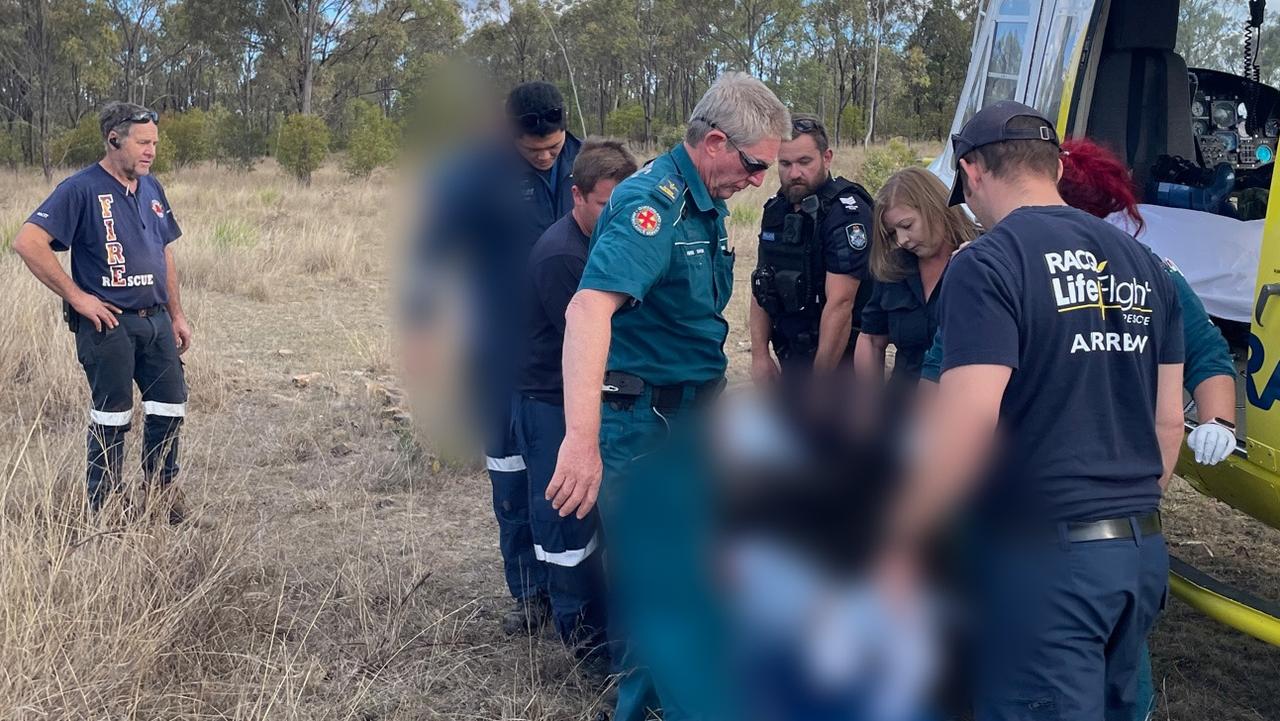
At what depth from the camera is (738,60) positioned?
35.0 m

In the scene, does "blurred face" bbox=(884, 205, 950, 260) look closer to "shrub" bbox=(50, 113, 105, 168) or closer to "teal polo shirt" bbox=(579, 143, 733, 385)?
"teal polo shirt" bbox=(579, 143, 733, 385)

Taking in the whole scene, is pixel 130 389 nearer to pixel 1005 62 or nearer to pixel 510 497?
pixel 510 497

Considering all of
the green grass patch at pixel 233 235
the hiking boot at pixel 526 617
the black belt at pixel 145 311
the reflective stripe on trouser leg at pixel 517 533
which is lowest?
the hiking boot at pixel 526 617

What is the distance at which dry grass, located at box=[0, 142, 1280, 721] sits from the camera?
9.90ft

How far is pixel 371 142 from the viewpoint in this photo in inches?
337

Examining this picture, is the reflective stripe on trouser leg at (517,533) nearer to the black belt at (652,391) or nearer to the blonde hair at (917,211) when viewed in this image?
the black belt at (652,391)

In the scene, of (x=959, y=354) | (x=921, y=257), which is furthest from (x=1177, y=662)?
Result: (x=959, y=354)

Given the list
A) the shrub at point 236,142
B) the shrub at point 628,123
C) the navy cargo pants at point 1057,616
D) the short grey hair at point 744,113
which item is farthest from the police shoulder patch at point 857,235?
the shrub at point 628,123

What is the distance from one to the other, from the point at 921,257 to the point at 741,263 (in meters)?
9.49

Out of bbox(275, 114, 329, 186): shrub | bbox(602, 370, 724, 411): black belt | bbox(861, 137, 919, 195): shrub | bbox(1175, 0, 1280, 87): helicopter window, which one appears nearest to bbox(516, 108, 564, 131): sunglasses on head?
bbox(602, 370, 724, 411): black belt

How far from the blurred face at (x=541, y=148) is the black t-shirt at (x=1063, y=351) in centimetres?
199

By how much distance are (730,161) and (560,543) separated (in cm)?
137

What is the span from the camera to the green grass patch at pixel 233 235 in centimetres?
1203

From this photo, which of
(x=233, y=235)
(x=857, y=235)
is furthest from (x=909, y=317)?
(x=233, y=235)
